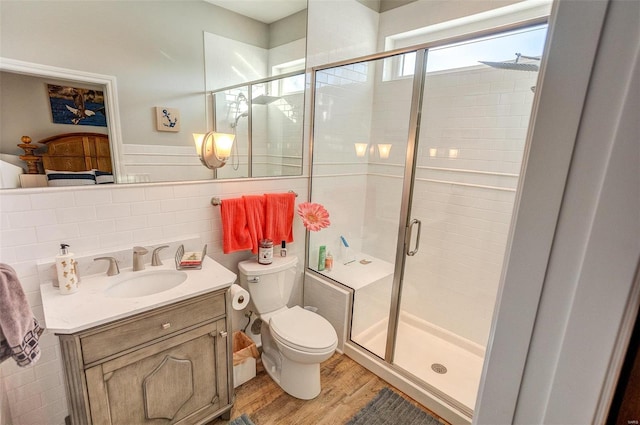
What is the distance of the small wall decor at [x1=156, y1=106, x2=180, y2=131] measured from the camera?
5.98ft

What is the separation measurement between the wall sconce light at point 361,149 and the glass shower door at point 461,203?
1.93ft

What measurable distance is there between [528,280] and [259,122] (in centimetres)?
224

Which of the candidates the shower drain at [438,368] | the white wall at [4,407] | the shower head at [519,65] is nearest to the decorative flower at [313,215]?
the shower drain at [438,368]

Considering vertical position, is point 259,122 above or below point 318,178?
above

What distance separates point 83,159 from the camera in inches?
59.3

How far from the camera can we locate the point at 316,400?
188cm

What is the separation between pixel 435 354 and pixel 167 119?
100 inches

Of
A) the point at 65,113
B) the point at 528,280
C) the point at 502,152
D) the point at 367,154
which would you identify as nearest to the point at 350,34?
the point at 367,154

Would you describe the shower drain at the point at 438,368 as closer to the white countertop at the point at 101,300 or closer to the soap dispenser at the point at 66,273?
the white countertop at the point at 101,300

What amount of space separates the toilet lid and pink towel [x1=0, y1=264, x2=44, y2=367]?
1144 millimetres

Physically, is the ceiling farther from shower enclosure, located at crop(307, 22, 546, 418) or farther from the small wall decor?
the small wall decor

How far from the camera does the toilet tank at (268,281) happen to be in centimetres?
199

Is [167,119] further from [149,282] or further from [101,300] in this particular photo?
[101,300]

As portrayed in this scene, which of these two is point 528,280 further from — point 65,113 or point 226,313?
point 65,113
